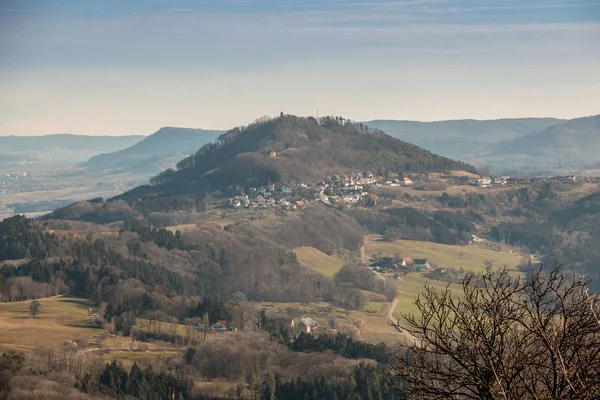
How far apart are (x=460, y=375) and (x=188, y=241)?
4180 inches

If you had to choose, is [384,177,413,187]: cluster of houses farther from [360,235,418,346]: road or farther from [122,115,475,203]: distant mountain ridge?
[360,235,418,346]: road

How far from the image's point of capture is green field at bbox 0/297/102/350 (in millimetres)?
63562

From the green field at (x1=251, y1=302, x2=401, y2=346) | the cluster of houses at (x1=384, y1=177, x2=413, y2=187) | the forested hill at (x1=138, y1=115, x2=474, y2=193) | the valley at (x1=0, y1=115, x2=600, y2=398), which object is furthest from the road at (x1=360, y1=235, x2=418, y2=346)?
the forested hill at (x1=138, y1=115, x2=474, y2=193)

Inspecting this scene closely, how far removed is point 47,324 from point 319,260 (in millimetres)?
50436

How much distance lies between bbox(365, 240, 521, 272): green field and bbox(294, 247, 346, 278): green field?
7263mm

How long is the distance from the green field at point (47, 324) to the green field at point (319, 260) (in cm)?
3395

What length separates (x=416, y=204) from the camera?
153875 millimetres

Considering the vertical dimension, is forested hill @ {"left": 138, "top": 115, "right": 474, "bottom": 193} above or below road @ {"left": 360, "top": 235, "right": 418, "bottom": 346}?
above

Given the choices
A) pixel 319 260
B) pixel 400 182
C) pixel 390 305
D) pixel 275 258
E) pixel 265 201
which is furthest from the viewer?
pixel 400 182

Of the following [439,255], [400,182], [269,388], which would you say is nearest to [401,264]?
[439,255]

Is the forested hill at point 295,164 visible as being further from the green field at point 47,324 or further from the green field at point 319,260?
the green field at point 47,324

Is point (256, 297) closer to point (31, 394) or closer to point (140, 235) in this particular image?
point (140, 235)

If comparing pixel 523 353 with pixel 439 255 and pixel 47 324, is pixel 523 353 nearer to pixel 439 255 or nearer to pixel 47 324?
pixel 47 324

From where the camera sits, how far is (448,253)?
11731 centimetres
